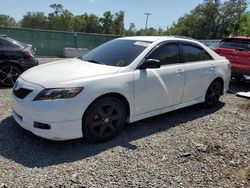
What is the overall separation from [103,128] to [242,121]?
3.03 metres

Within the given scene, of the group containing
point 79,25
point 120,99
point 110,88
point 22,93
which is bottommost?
point 120,99

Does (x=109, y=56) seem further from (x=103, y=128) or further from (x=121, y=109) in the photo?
(x=103, y=128)

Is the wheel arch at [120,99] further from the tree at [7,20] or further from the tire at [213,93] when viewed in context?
the tree at [7,20]

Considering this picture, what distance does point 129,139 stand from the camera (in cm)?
441

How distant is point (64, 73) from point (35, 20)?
319 feet

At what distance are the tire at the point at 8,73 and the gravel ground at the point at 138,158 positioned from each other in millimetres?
2342

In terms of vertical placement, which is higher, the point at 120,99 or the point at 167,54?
the point at 167,54

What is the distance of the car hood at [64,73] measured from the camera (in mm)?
3859

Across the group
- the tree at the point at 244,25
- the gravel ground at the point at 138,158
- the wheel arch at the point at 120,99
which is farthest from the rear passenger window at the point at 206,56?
the tree at the point at 244,25

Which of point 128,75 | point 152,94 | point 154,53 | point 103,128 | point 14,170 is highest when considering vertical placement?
point 154,53

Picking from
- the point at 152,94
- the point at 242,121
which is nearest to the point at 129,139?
the point at 152,94

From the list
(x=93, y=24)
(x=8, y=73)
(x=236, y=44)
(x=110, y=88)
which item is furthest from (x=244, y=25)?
(x=110, y=88)

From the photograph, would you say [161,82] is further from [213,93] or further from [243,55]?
[243,55]

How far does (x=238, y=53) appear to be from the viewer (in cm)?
865
